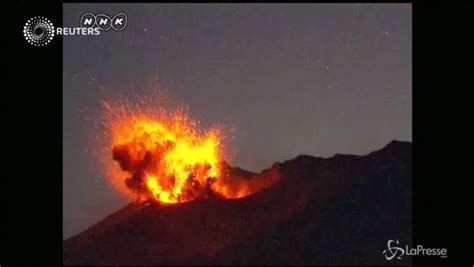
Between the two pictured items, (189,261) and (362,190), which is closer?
(189,261)

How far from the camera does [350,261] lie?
126 ft

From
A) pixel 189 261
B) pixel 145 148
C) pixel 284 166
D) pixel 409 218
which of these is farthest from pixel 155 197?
pixel 409 218

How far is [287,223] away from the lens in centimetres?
4394

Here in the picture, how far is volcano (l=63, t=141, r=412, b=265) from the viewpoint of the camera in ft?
133

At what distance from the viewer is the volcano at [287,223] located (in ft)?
133

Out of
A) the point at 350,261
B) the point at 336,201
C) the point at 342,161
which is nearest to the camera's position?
the point at 350,261

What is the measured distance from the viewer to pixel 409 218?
43844mm

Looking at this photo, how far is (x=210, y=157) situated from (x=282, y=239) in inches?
596
